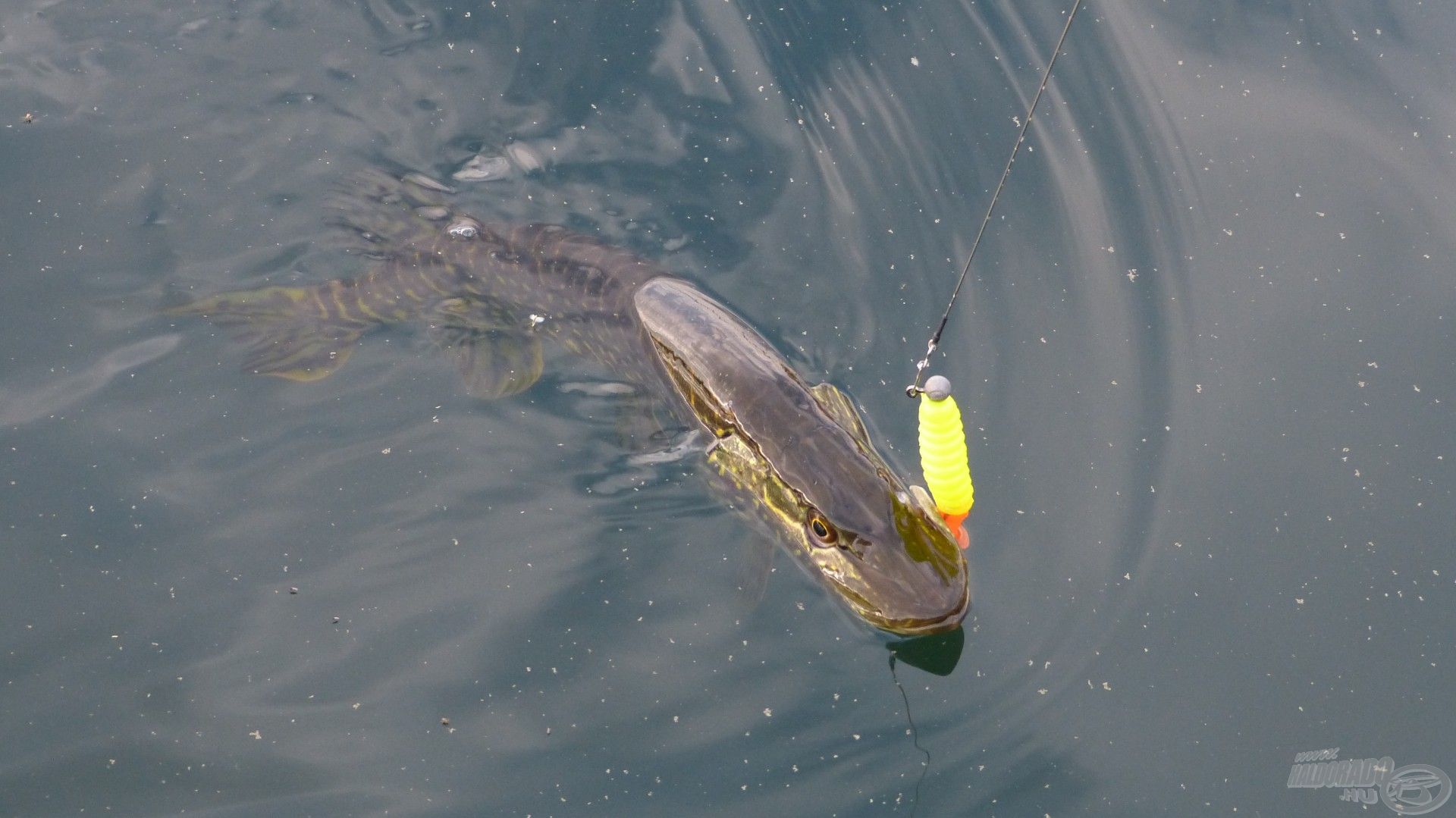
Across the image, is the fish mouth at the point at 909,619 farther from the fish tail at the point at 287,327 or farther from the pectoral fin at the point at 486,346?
the fish tail at the point at 287,327

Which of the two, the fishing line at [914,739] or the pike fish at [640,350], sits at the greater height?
the pike fish at [640,350]

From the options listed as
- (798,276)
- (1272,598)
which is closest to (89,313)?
(798,276)

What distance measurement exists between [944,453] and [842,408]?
0.89 metres

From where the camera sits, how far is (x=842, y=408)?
4.18 meters

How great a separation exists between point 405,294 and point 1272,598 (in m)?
3.57

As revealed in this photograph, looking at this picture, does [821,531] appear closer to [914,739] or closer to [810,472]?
[810,472]

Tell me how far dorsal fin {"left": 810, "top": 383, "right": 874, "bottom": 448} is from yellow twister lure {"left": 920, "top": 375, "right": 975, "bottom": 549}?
0.54 meters

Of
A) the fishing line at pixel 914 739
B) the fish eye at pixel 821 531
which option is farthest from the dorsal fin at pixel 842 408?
the fishing line at pixel 914 739

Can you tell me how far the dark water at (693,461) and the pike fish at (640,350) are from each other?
135 mm

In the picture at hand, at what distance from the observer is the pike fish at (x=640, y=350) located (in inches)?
136

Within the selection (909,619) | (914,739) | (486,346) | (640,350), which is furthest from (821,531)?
(486,346)

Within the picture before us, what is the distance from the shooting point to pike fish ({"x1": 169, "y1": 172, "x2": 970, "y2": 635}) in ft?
11.3

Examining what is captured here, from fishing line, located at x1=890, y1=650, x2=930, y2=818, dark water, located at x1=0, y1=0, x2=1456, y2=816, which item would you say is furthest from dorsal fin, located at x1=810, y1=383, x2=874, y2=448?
fishing line, located at x1=890, y1=650, x2=930, y2=818

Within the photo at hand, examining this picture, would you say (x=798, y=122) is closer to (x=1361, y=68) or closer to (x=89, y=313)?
(x=1361, y=68)
